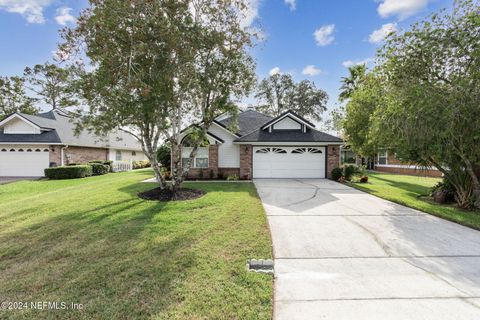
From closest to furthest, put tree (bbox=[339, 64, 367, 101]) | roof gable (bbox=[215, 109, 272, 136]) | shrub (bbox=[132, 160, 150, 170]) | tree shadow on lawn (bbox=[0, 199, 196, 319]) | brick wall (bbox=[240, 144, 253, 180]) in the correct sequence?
tree shadow on lawn (bbox=[0, 199, 196, 319]), brick wall (bbox=[240, 144, 253, 180]), roof gable (bbox=[215, 109, 272, 136]), tree (bbox=[339, 64, 367, 101]), shrub (bbox=[132, 160, 150, 170])

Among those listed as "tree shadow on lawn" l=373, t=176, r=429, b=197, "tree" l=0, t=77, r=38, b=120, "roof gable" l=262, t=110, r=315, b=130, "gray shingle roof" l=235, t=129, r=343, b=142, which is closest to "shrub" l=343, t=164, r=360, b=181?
"gray shingle roof" l=235, t=129, r=343, b=142

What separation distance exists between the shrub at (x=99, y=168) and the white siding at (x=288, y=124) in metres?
15.7

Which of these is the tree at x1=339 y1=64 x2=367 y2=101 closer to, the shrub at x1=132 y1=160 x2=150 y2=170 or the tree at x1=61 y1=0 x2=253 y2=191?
the tree at x1=61 y1=0 x2=253 y2=191

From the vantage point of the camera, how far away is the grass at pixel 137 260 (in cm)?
310

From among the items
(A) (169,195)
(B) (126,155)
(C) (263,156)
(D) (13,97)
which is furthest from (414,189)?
(D) (13,97)

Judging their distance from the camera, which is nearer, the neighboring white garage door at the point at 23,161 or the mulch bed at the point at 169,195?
the mulch bed at the point at 169,195

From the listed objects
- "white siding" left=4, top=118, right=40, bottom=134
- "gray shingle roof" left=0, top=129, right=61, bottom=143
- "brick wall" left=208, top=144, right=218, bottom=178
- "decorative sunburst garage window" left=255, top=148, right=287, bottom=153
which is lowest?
"brick wall" left=208, top=144, right=218, bottom=178

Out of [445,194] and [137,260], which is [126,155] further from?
[445,194]

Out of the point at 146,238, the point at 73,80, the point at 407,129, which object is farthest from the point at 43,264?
the point at 407,129

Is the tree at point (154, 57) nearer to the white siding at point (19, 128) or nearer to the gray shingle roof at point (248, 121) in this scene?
the gray shingle roof at point (248, 121)

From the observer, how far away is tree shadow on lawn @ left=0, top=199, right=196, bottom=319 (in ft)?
10.5

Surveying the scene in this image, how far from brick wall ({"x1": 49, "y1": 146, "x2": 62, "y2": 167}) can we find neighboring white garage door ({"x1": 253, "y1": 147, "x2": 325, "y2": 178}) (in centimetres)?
1615

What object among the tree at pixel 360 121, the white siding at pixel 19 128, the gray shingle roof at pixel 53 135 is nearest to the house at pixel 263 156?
the tree at pixel 360 121

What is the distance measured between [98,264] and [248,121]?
16900mm
